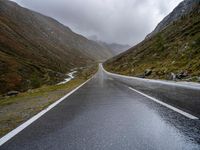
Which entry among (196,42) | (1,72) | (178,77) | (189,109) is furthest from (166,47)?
(189,109)

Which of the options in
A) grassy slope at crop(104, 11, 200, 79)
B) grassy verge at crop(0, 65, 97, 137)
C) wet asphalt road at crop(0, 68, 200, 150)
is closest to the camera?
wet asphalt road at crop(0, 68, 200, 150)

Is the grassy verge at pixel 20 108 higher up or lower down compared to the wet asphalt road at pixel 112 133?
lower down

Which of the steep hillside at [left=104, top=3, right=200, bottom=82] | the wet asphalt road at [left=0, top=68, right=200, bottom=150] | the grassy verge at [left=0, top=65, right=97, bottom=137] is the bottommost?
the grassy verge at [left=0, top=65, right=97, bottom=137]

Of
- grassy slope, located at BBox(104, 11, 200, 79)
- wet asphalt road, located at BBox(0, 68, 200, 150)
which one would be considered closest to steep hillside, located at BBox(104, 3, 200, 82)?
grassy slope, located at BBox(104, 11, 200, 79)

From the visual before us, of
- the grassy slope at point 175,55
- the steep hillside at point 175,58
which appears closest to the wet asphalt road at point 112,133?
the steep hillside at point 175,58

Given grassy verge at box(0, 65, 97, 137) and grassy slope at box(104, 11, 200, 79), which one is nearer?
grassy verge at box(0, 65, 97, 137)

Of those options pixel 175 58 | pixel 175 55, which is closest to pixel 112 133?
pixel 175 58

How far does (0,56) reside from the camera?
276 feet

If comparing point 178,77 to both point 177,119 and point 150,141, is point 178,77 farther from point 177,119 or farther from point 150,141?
point 150,141

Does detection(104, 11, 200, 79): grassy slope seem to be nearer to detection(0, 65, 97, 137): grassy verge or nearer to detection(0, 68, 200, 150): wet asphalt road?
detection(0, 65, 97, 137): grassy verge

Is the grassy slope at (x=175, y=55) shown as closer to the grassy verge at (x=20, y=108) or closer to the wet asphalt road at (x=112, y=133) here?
the grassy verge at (x=20, y=108)

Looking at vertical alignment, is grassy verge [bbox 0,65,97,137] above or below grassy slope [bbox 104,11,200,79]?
below

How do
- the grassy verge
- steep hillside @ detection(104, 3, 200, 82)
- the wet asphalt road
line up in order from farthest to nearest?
steep hillside @ detection(104, 3, 200, 82) < the grassy verge < the wet asphalt road

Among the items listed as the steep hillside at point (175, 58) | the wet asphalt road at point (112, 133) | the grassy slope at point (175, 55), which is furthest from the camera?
the grassy slope at point (175, 55)
